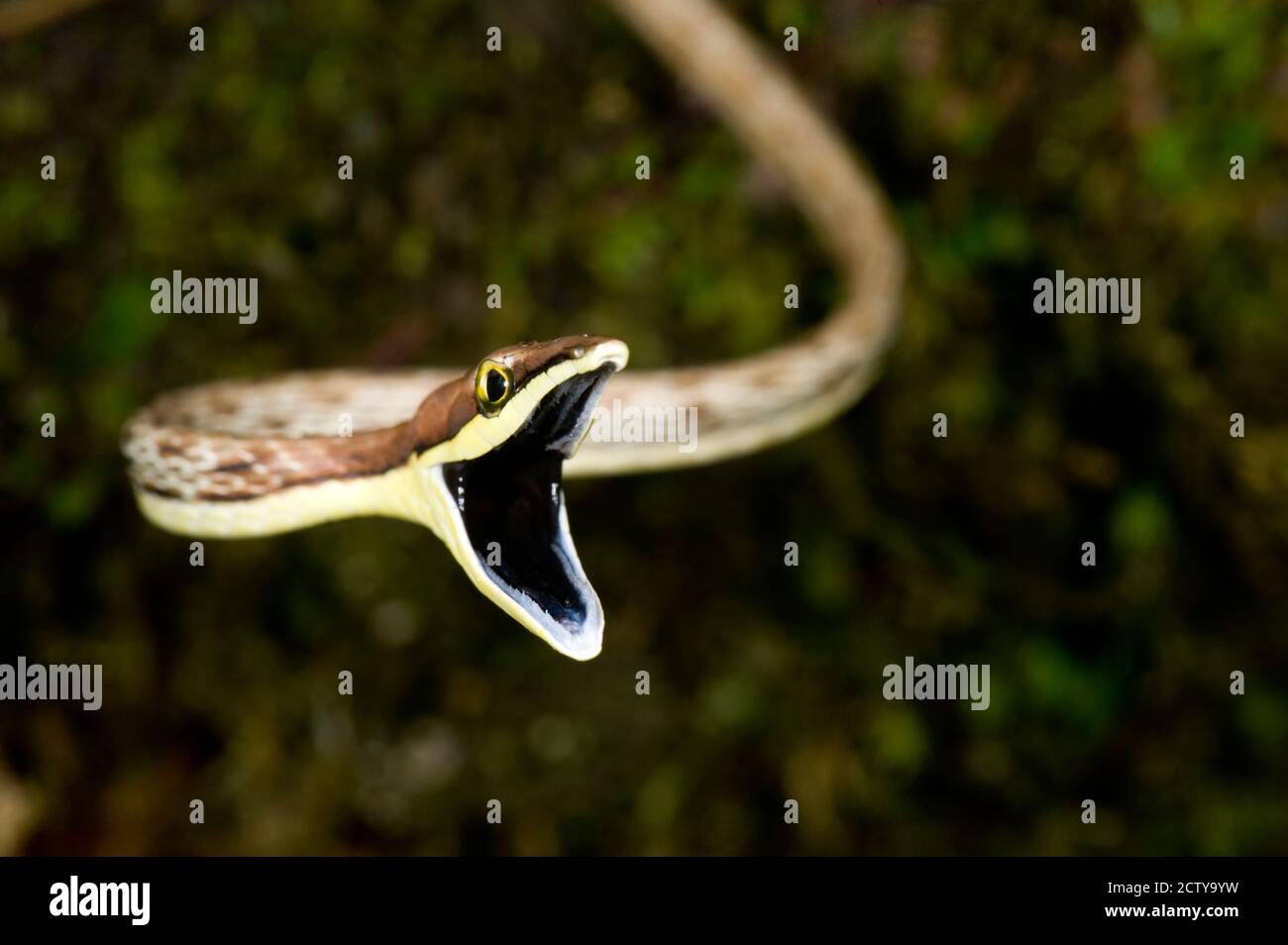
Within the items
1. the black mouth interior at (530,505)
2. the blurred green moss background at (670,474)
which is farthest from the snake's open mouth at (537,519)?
the blurred green moss background at (670,474)

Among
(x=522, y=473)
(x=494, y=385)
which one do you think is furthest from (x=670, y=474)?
(x=494, y=385)

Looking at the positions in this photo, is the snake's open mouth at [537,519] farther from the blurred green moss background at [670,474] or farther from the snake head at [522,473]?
the blurred green moss background at [670,474]

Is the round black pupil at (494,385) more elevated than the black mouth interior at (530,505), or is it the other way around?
the round black pupil at (494,385)

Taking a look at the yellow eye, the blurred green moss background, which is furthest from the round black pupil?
the blurred green moss background

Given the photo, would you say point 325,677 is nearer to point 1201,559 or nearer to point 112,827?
point 112,827

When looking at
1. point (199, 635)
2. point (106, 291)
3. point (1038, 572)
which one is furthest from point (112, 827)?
point (1038, 572)

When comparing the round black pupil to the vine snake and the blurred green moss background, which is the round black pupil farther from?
the blurred green moss background
